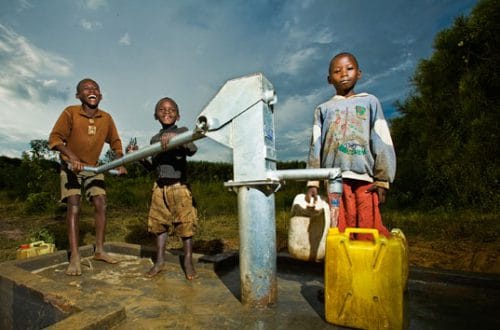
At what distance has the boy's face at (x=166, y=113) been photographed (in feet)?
10.3

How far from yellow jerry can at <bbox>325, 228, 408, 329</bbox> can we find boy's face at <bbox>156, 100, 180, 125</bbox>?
2.00 meters

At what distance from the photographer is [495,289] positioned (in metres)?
2.31

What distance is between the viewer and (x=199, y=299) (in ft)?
7.41

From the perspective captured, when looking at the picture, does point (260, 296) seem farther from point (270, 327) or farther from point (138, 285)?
point (138, 285)

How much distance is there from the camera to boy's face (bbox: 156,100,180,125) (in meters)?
3.13

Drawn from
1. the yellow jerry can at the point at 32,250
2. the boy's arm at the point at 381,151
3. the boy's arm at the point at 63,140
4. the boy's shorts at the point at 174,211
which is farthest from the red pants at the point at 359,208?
the yellow jerry can at the point at 32,250

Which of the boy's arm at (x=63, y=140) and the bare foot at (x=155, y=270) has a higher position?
the boy's arm at (x=63, y=140)

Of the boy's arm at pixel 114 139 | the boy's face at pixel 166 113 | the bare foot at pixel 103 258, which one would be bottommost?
the bare foot at pixel 103 258

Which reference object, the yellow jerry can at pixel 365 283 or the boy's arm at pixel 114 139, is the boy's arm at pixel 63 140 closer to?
the boy's arm at pixel 114 139

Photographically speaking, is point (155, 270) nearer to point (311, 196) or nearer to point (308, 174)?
point (311, 196)

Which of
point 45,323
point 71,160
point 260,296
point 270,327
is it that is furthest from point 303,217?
point 71,160

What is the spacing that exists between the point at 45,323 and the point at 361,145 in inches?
92.2

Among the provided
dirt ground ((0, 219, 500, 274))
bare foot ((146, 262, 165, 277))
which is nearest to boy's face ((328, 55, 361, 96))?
dirt ground ((0, 219, 500, 274))

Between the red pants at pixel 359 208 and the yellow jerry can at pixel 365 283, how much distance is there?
0.53 m
